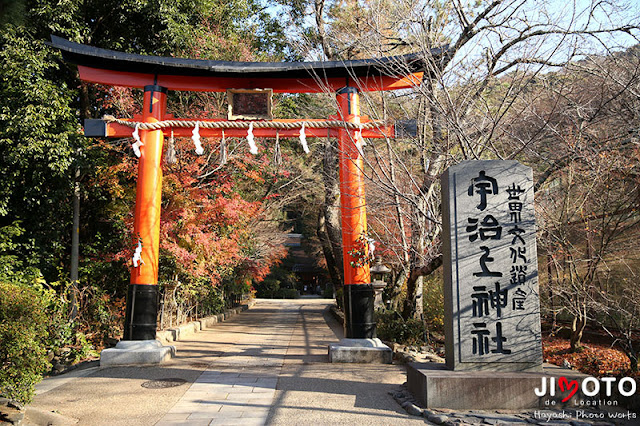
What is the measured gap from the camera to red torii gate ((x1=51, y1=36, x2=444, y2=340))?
313 inches

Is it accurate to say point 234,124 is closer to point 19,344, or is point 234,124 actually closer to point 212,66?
point 212,66

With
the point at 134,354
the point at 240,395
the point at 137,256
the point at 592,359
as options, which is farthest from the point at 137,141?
the point at 592,359

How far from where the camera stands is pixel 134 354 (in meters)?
7.54

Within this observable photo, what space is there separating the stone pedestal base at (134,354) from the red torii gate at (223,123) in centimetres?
15

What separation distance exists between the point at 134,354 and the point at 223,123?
466 centimetres

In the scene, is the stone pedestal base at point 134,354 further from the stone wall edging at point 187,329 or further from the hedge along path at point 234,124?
the hedge along path at point 234,124

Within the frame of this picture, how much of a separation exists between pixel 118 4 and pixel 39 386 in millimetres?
9082

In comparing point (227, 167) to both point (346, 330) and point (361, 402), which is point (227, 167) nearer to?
point (346, 330)

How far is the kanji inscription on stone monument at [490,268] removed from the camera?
5199mm

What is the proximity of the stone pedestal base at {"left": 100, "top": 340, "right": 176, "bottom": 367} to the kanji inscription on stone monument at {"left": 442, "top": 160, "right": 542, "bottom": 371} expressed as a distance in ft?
17.2

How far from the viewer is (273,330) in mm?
13789

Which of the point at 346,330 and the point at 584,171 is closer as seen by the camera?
the point at 584,171

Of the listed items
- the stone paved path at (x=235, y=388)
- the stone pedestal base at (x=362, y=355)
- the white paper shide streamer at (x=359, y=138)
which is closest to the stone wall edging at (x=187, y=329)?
the stone paved path at (x=235, y=388)

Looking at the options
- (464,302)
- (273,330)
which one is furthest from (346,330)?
(273,330)
